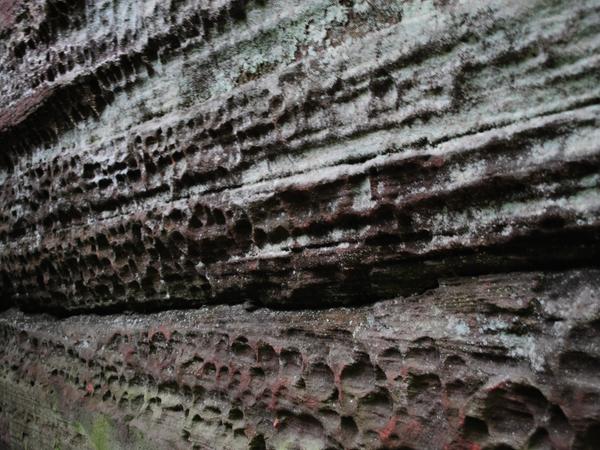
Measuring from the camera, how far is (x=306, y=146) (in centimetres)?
85

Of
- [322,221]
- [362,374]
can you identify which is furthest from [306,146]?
[362,374]

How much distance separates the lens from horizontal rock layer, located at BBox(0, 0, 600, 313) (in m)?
0.64

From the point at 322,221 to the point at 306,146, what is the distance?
123mm

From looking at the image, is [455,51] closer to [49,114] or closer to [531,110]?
[531,110]

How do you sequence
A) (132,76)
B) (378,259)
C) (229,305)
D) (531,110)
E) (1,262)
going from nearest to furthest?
(531,110)
(378,259)
(229,305)
(132,76)
(1,262)

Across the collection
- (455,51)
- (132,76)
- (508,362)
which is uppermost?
(132,76)

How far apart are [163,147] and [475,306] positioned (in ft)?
2.20

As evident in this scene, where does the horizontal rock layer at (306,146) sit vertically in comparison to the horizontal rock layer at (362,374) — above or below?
above

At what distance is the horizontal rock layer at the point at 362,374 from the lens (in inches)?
24.1

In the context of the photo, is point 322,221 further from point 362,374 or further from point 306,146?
point 362,374

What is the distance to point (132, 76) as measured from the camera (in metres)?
1.15

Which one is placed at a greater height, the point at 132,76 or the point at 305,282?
the point at 132,76

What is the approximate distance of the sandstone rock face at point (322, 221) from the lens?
2.06 feet

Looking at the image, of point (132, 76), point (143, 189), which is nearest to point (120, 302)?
point (143, 189)
